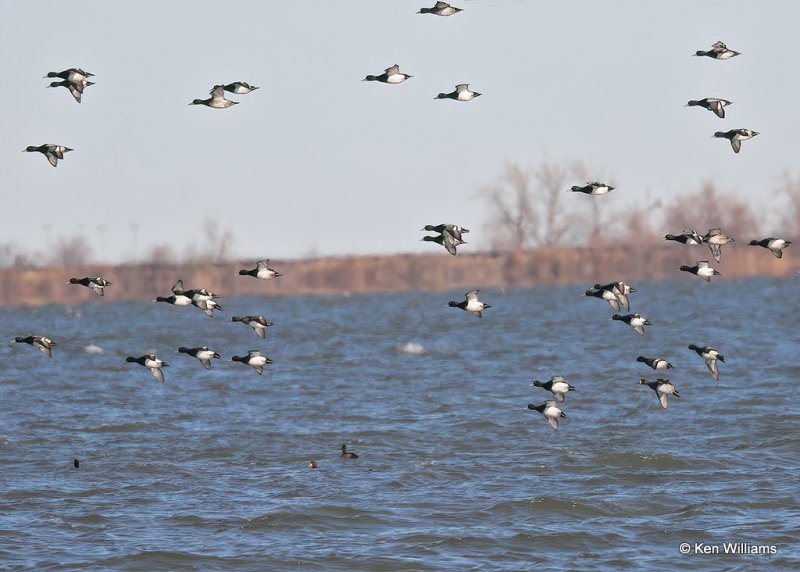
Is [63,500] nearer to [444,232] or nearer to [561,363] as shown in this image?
[444,232]

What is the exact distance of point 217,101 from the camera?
21625 millimetres

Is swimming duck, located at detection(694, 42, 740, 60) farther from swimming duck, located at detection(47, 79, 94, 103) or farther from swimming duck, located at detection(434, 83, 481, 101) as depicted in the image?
swimming duck, located at detection(47, 79, 94, 103)

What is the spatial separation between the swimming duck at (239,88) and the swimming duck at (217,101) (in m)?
0.18

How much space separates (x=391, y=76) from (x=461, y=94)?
1571 millimetres

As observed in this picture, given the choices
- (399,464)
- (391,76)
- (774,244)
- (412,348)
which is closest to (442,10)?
(391,76)

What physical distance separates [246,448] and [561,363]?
24.2 metres

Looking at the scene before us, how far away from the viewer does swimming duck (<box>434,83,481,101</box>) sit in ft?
74.3

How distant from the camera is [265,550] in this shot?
69.0 feet

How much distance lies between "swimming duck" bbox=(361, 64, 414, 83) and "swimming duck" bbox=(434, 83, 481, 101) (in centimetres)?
130

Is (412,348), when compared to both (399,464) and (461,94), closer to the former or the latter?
(399,464)

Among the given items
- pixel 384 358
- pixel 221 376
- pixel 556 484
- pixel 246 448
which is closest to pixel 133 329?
pixel 384 358

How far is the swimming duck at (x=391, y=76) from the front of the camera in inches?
854

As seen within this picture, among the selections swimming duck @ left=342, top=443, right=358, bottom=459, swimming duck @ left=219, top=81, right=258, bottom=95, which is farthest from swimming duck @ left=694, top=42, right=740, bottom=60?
swimming duck @ left=342, top=443, right=358, bottom=459

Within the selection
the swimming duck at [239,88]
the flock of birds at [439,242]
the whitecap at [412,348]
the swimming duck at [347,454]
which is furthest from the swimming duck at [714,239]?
the whitecap at [412,348]
